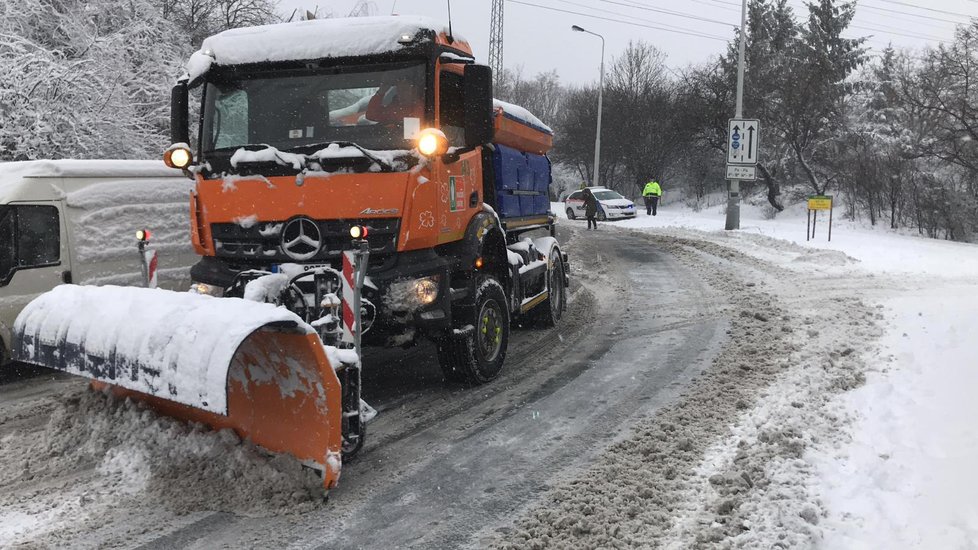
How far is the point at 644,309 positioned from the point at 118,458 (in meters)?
7.37

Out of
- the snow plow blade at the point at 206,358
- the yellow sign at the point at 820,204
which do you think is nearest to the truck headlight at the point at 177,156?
the snow plow blade at the point at 206,358

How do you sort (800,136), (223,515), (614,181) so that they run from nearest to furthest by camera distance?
(223,515) < (800,136) < (614,181)

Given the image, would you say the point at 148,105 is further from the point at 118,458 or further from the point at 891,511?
the point at 891,511

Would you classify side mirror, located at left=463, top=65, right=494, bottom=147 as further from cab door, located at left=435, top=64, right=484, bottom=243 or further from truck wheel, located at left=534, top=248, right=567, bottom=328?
truck wheel, located at left=534, top=248, right=567, bottom=328

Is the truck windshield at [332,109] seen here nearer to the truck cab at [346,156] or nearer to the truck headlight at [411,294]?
the truck cab at [346,156]

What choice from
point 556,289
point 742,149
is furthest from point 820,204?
point 556,289

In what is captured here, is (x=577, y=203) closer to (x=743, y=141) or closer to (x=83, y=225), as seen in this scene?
(x=743, y=141)

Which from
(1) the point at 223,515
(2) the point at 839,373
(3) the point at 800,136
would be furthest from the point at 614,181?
(1) the point at 223,515

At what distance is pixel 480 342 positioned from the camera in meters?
6.27

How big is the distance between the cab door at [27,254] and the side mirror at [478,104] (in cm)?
459

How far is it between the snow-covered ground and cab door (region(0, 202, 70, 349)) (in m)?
6.41

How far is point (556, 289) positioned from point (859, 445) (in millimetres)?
5370

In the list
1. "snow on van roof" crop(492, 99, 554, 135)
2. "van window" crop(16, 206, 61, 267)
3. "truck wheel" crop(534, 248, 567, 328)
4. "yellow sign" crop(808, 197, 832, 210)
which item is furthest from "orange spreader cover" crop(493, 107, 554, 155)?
"yellow sign" crop(808, 197, 832, 210)

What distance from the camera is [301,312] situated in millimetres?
5086
